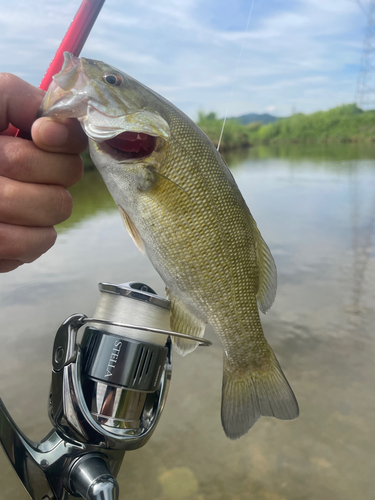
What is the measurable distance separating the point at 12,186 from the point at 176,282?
0.31 metres

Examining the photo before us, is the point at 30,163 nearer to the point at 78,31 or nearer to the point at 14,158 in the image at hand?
the point at 14,158

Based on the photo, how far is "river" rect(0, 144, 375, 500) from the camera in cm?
109

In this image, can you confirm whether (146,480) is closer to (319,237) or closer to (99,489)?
(99,489)

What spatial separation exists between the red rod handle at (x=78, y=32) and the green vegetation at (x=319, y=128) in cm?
1591

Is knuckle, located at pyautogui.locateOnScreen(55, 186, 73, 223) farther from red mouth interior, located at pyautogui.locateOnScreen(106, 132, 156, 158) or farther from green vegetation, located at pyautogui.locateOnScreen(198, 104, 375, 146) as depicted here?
green vegetation, located at pyautogui.locateOnScreen(198, 104, 375, 146)

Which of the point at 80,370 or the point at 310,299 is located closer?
the point at 80,370

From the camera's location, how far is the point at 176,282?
0.64 m

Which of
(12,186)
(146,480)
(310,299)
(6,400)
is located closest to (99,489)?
(12,186)

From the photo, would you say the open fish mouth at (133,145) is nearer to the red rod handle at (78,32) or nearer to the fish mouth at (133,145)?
the fish mouth at (133,145)

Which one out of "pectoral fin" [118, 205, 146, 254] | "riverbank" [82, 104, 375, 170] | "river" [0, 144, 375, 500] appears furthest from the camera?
"riverbank" [82, 104, 375, 170]

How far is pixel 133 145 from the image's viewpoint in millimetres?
601

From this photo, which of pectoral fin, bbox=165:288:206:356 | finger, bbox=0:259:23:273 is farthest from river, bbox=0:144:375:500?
finger, bbox=0:259:23:273

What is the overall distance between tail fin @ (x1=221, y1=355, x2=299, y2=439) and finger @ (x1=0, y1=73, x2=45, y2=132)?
61 cm

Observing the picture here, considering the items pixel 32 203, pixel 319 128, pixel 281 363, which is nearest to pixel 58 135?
pixel 32 203
